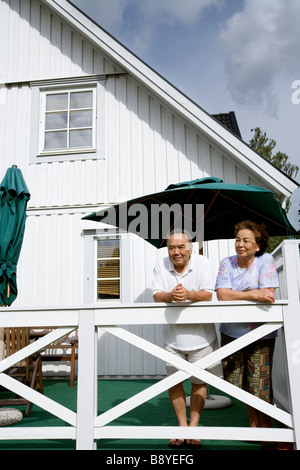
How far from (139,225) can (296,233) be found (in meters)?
1.80

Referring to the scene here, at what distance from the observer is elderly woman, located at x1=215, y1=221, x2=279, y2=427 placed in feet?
10.3

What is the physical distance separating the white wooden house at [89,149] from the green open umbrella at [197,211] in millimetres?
2048

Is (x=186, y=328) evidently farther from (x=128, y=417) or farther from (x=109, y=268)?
(x=109, y=268)

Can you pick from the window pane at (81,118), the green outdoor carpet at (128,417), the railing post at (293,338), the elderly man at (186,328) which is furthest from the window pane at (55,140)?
the railing post at (293,338)

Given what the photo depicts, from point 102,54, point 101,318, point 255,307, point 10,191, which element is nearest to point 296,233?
point 255,307

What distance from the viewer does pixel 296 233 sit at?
13.1 feet

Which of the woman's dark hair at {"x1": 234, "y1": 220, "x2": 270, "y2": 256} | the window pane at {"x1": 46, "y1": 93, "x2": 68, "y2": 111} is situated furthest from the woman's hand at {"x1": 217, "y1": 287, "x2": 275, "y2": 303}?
the window pane at {"x1": 46, "y1": 93, "x2": 68, "y2": 111}

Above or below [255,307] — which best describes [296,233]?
above

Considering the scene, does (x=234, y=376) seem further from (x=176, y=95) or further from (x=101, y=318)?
(x=176, y=95)

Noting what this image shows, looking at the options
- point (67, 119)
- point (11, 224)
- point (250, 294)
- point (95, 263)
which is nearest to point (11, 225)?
point (11, 224)

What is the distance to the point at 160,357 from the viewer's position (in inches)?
123

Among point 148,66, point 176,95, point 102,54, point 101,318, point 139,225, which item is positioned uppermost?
point 102,54

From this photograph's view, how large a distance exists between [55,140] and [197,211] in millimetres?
4201

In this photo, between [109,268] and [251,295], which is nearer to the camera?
[251,295]
